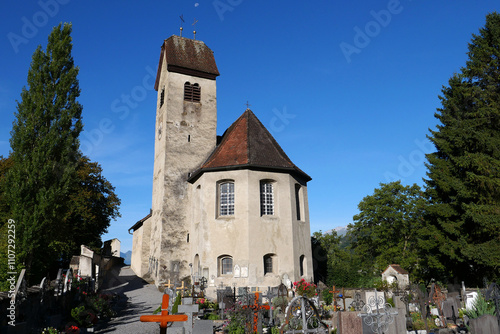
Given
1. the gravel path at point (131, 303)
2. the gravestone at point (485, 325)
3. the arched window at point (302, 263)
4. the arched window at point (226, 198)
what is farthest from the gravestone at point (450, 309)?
the arched window at point (226, 198)

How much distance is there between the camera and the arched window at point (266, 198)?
20.6 meters

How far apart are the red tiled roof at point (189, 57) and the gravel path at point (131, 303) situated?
594 inches

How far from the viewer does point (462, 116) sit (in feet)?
70.3

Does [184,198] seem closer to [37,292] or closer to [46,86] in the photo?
[46,86]

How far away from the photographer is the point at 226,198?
2097cm

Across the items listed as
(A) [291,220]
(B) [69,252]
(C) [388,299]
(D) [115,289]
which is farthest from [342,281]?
(B) [69,252]

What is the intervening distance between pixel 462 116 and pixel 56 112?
21.8m

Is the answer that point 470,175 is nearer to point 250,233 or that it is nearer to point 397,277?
point 397,277

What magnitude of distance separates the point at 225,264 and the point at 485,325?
1334 cm

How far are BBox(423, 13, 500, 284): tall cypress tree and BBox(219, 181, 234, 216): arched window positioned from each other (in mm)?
11464

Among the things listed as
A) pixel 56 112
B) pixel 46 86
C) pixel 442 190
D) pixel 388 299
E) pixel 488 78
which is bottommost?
pixel 388 299

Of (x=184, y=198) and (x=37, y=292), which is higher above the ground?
(x=184, y=198)

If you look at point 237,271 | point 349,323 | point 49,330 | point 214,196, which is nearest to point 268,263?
point 237,271

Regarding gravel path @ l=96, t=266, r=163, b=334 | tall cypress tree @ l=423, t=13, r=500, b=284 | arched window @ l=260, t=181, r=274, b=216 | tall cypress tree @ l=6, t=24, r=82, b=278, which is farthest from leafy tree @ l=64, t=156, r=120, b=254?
tall cypress tree @ l=423, t=13, r=500, b=284
